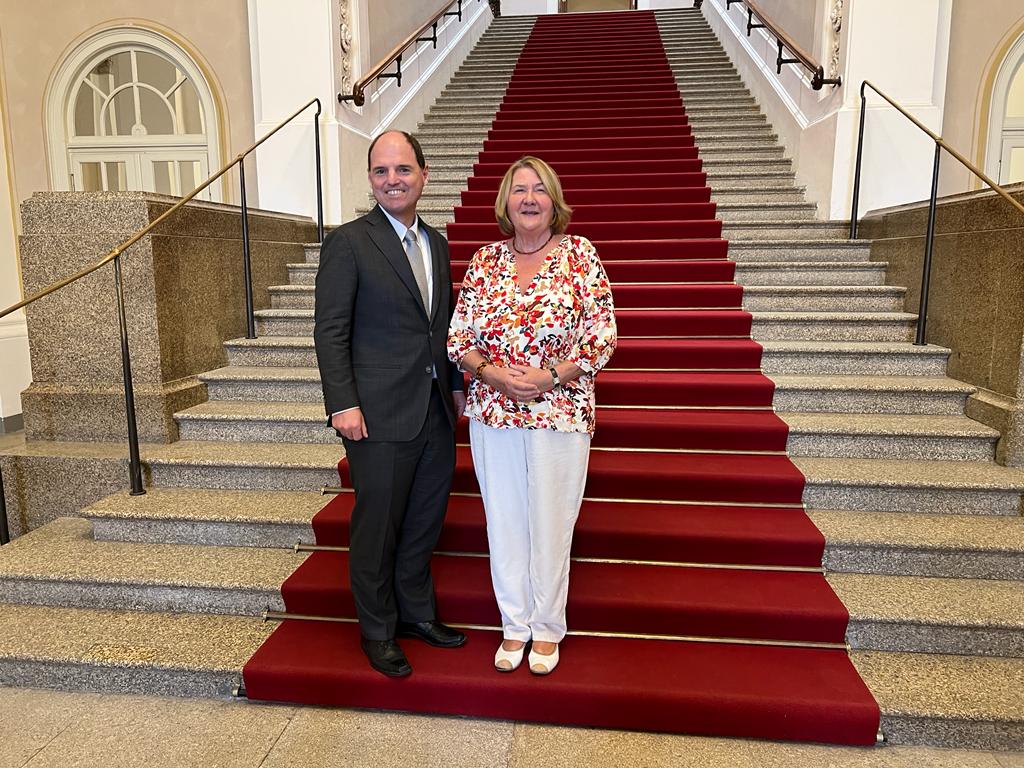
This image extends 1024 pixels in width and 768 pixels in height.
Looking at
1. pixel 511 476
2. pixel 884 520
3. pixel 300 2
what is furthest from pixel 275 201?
pixel 884 520

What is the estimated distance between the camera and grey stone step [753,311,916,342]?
4.23 meters

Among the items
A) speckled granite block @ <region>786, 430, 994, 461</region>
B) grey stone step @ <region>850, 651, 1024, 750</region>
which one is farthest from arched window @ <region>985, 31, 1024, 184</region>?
grey stone step @ <region>850, 651, 1024, 750</region>

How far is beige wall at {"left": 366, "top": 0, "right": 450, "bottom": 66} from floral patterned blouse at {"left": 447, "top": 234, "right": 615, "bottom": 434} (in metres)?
4.79

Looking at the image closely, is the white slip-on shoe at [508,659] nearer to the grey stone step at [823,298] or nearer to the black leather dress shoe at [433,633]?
the black leather dress shoe at [433,633]

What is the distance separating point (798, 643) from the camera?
8.53 ft

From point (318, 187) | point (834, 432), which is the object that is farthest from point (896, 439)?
point (318, 187)

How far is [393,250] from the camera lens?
2.21 metres

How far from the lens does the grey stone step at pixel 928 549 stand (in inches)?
111

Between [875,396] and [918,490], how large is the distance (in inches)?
29.0

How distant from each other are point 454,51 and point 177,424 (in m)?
7.48

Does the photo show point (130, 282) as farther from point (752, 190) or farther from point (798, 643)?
Result: point (752, 190)

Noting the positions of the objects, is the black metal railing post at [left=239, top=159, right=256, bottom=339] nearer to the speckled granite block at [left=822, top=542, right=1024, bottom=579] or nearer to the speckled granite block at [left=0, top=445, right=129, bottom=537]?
the speckled granite block at [left=0, top=445, right=129, bottom=537]

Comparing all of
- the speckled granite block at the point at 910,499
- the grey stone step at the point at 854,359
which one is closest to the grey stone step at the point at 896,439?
the speckled granite block at the point at 910,499

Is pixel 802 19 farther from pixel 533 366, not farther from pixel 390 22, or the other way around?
pixel 533 366
